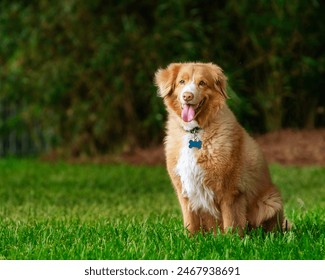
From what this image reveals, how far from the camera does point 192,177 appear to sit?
446 centimetres

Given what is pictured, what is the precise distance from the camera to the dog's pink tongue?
436cm

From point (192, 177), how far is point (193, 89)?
52 centimetres

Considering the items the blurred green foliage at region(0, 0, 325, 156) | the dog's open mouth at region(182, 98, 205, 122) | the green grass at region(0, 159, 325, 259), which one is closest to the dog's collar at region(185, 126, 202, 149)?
the dog's open mouth at region(182, 98, 205, 122)

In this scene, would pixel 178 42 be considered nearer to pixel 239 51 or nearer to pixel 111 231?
pixel 239 51

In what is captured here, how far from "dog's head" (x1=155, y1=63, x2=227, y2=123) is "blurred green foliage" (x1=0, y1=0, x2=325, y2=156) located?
6209 millimetres

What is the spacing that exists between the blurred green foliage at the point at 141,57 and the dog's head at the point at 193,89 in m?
6.21

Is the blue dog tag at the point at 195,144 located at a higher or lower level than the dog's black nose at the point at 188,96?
lower

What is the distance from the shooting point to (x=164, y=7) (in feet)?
35.7

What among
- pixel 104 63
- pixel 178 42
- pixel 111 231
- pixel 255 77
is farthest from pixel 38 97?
pixel 111 231

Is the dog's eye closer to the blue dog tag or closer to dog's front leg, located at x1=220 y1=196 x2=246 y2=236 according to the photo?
the blue dog tag

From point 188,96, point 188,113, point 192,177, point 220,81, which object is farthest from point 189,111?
point 192,177

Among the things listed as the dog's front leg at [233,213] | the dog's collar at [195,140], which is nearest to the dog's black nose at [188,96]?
the dog's collar at [195,140]

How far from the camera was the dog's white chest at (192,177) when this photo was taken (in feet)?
14.6

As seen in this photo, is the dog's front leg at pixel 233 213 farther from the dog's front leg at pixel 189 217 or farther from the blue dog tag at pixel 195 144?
the blue dog tag at pixel 195 144
